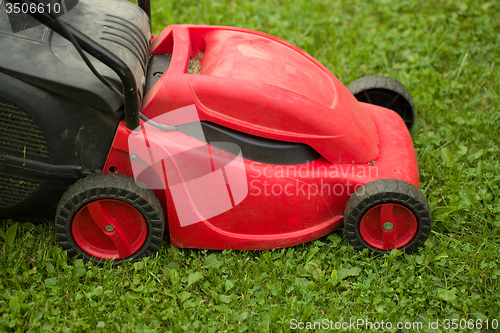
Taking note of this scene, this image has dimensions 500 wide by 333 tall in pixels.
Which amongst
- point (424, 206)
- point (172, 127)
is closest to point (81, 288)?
point (172, 127)

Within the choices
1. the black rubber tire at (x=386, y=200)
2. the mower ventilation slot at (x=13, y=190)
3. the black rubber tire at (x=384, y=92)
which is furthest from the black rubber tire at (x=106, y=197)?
the black rubber tire at (x=384, y=92)

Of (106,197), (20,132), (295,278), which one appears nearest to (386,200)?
(295,278)

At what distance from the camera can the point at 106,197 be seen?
5.48ft

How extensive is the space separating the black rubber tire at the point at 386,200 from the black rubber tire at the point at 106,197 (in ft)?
2.45

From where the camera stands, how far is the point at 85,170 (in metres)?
1.71

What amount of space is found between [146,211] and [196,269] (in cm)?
36

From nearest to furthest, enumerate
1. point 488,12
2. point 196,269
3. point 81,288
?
point 81,288 < point 196,269 < point 488,12

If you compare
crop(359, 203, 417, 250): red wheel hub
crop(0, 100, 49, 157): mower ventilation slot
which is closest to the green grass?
crop(359, 203, 417, 250): red wheel hub

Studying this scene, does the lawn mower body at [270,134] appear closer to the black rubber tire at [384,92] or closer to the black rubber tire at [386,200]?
the black rubber tire at [386,200]

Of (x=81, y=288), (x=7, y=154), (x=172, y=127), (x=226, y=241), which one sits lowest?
(x=81, y=288)

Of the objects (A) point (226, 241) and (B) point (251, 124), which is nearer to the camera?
(B) point (251, 124)

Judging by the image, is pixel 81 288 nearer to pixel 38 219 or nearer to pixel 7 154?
pixel 38 219

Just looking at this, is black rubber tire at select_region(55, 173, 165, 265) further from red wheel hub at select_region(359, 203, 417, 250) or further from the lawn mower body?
red wheel hub at select_region(359, 203, 417, 250)

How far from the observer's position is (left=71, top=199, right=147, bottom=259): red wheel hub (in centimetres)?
173
